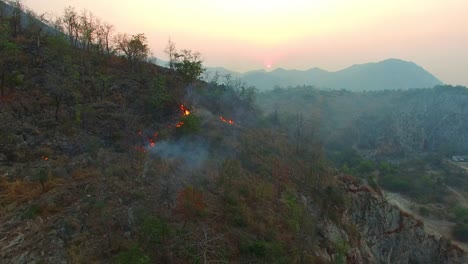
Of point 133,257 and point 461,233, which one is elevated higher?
point 133,257

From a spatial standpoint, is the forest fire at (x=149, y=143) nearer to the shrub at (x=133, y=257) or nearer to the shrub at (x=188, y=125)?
the shrub at (x=188, y=125)

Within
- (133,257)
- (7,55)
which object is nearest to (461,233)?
(133,257)

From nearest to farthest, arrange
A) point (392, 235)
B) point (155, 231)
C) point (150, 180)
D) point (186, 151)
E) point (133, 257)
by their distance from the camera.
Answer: point (133, 257)
point (155, 231)
point (150, 180)
point (186, 151)
point (392, 235)

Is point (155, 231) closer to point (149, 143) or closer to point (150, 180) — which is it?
point (150, 180)

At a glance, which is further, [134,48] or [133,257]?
[134,48]

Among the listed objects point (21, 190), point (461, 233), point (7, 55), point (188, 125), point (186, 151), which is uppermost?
point (7, 55)

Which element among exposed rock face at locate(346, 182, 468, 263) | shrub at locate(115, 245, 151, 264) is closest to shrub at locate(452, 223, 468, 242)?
exposed rock face at locate(346, 182, 468, 263)

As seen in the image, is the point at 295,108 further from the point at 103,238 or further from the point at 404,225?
the point at 103,238
